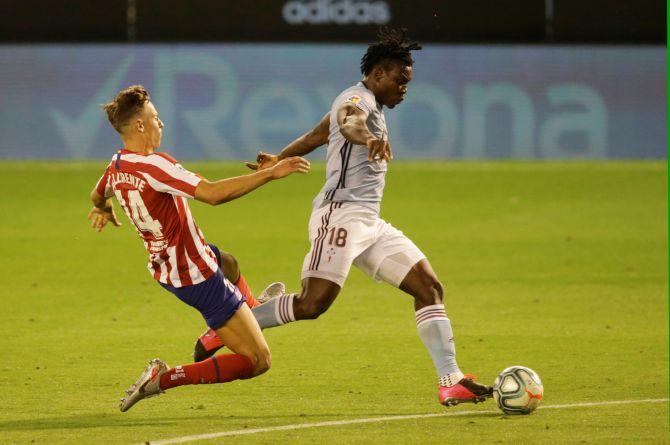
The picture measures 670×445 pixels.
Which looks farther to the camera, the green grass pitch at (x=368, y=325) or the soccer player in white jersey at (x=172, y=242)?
the green grass pitch at (x=368, y=325)

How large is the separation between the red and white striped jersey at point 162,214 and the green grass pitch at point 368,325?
0.89m

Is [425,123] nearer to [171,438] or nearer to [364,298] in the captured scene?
[364,298]

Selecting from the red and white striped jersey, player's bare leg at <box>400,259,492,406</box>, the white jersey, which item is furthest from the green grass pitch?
the white jersey

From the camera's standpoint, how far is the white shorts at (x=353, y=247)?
26.9ft

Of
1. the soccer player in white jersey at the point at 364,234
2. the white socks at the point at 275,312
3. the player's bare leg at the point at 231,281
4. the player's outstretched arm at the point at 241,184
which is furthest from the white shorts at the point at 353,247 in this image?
the player's outstretched arm at the point at 241,184

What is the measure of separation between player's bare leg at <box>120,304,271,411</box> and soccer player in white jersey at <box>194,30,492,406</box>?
548mm

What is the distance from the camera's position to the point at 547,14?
1094 inches

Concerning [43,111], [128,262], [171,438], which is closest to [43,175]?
[43,111]

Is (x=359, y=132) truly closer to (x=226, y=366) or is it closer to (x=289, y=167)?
(x=289, y=167)

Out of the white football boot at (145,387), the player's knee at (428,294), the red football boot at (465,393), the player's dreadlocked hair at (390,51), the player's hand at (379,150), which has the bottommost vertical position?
the red football boot at (465,393)

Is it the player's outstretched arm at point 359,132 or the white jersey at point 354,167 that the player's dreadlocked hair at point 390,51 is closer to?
the white jersey at point 354,167

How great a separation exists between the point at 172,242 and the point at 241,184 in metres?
0.68

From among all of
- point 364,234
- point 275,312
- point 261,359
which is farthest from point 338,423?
point 364,234

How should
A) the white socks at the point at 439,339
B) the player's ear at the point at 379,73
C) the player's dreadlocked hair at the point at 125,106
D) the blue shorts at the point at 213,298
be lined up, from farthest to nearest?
the player's ear at the point at 379,73
the white socks at the point at 439,339
the blue shorts at the point at 213,298
the player's dreadlocked hair at the point at 125,106
